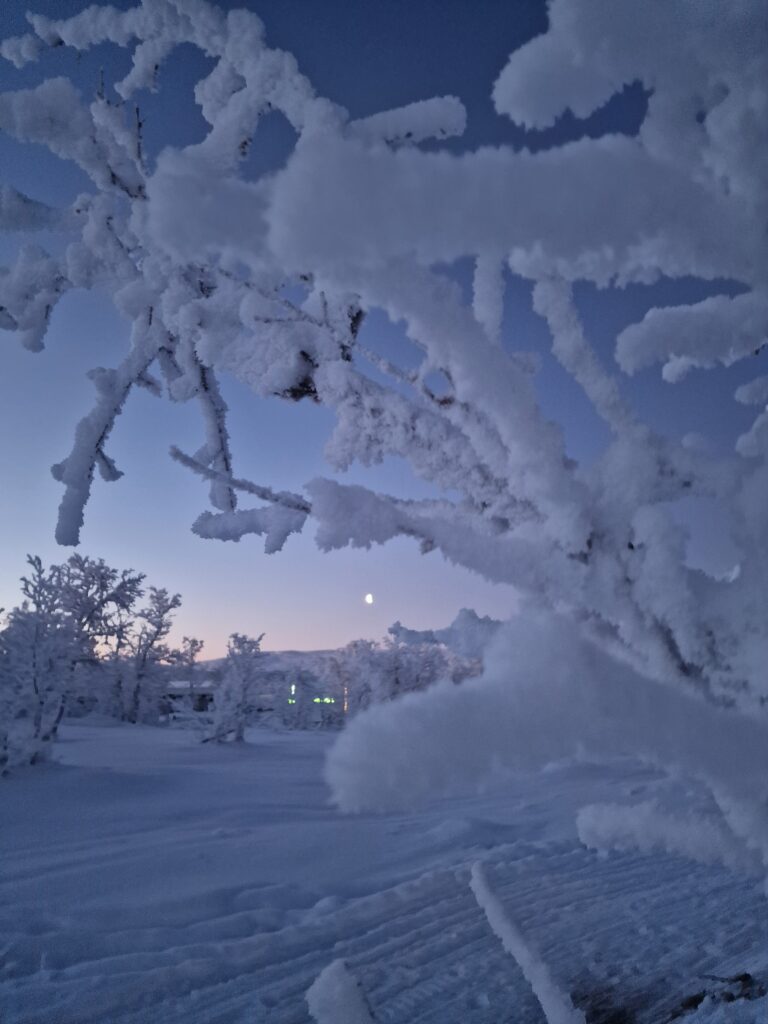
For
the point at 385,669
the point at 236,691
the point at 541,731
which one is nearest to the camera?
the point at 541,731

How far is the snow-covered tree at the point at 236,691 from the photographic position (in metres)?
15.9

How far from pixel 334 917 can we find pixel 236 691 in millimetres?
14183

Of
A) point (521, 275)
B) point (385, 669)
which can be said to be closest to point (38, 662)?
point (521, 275)

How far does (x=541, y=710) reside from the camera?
0.71 metres

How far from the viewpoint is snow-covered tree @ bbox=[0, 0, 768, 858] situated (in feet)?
1.84

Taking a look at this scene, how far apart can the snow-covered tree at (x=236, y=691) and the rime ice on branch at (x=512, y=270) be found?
52.3ft

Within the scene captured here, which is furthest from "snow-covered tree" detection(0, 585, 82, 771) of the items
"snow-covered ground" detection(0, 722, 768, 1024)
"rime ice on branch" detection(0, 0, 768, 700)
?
"rime ice on branch" detection(0, 0, 768, 700)

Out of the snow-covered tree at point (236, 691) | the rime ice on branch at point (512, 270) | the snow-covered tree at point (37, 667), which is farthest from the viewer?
the snow-covered tree at point (236, 691)

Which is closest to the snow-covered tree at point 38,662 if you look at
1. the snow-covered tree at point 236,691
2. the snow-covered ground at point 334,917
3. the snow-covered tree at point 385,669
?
the snow-covered ground at point 334,917

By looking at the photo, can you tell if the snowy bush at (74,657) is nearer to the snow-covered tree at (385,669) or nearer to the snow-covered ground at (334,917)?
the snow-covered ground at (334,917)

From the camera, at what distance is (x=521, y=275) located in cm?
99

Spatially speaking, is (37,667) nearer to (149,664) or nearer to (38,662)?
(38,662)

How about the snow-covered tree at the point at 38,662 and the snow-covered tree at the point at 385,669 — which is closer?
the snow-covered tree at the point at 38,662

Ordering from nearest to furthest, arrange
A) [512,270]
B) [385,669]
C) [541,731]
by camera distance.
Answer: [541,731]
[512,270]
[385,669]
